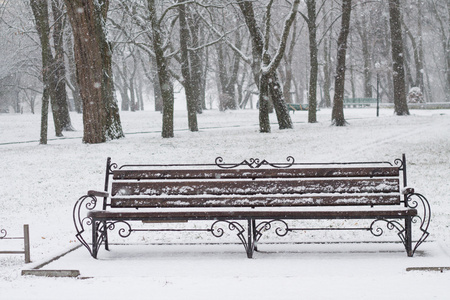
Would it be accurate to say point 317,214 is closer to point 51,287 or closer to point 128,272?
point 128,272

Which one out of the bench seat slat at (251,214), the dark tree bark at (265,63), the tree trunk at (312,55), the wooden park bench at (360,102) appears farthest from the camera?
the wooden park bench at (360,102)

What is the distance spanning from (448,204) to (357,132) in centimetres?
1249

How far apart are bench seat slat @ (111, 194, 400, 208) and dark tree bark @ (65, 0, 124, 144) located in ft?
40.1

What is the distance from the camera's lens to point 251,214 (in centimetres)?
568

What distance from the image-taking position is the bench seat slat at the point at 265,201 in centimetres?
587

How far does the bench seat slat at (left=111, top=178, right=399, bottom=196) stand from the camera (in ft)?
19.5

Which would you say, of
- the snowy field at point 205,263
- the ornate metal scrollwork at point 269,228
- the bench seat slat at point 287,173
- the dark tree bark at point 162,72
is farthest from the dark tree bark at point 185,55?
the bench seat slat at point 287,173

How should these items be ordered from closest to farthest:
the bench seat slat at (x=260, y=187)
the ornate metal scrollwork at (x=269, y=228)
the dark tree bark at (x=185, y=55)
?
1. the ornate metal scrollwork at (x=269, y=228)
2. the bench seat slat at (x=260, y=187)
3. the dark tree bark at (x=185, y=55)

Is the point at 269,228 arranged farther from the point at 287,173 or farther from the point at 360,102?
the point at 360,102

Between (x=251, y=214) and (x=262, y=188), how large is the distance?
0.41m

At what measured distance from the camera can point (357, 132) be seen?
2114cm

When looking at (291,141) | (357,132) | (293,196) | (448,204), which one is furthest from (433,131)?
(293,196)

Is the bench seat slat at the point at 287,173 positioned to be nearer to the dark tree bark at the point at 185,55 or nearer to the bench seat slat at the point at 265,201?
the bench seat slat at the point at 265,201

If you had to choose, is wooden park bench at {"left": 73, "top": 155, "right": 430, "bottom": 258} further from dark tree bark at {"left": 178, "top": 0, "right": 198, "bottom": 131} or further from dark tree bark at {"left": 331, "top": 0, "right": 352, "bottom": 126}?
dark tree bark at {"left": 331, "top": 0, "right": 352, "bottom": 126}
